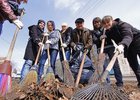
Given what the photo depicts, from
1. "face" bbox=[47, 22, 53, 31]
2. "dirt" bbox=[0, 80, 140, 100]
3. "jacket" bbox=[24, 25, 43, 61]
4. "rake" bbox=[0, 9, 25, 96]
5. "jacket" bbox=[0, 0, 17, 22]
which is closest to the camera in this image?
"dirt" bbox=[0, 80, 140, 100]

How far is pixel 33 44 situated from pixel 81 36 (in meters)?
1.17

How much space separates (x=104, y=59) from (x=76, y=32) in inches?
40.5

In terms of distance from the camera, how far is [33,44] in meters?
6.54

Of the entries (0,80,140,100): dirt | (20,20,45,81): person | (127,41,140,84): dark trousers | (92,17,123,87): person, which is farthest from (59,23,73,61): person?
(0,80,140,100): dirt

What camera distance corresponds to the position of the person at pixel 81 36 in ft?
20.2

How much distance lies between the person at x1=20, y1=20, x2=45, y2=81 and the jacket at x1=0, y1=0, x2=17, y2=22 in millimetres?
1410

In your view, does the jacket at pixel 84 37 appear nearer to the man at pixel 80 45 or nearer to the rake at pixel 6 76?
the man at pixel 80 45

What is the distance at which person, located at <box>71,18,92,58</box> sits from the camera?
20.2ft

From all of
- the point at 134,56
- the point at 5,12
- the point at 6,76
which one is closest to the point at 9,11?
the point at 5,12

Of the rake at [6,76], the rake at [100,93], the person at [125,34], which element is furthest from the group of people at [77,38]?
the rake at [100,93]

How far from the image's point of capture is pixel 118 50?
4.57 meters

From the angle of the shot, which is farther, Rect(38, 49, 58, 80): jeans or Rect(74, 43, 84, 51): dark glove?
Rect(38, 49, 58, 80): jeans

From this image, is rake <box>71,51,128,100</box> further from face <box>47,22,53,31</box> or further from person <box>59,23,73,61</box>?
face <box>47,22,53,31</box>

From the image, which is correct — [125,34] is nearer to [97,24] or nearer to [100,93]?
[97,24]
